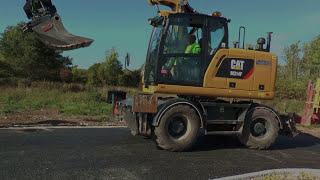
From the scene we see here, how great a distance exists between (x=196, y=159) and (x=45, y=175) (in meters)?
3.11

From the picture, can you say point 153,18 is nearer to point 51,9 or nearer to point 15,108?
point 51,9

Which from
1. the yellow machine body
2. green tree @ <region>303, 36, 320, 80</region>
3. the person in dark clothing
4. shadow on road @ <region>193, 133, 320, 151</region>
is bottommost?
shadow on road @ <region>193, 133, 320, 151</region>

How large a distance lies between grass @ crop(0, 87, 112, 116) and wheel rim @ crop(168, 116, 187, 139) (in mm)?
8370

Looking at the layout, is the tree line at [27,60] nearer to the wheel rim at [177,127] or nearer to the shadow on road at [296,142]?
the shadow on road at [296,142]

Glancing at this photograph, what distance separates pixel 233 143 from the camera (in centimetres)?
1159

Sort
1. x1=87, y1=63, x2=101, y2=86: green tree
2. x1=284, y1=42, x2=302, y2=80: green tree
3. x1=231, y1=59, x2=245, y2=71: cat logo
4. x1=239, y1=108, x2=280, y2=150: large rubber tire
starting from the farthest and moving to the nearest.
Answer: x1=87, y1=63, x2=101, y2=86: green tree
x1=284, y1=42, x2=302, y2=80: green tree
x1=239, y1=108, x2=280, y2=150: large rubber tire
x1=231, y1=59, x2=245, y2=71: cat logo

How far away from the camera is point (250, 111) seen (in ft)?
36.1

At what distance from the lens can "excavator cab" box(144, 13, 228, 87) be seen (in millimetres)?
10312

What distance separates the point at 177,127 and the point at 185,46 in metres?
1.72

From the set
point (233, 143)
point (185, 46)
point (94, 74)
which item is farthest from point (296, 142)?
point (94, 74)

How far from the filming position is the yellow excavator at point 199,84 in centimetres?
1022

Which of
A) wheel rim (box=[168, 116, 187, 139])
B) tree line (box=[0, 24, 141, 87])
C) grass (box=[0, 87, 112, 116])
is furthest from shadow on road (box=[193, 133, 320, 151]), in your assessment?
tree line (box=[0, 24, 141, 87])

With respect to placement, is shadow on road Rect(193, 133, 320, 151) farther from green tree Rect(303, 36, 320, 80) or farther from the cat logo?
green tree Rect(303, 36, 320, 80)

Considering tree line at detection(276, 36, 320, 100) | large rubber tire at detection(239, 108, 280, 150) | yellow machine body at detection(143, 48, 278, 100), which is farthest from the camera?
tree line at detection(276, 36, 320, 100)
